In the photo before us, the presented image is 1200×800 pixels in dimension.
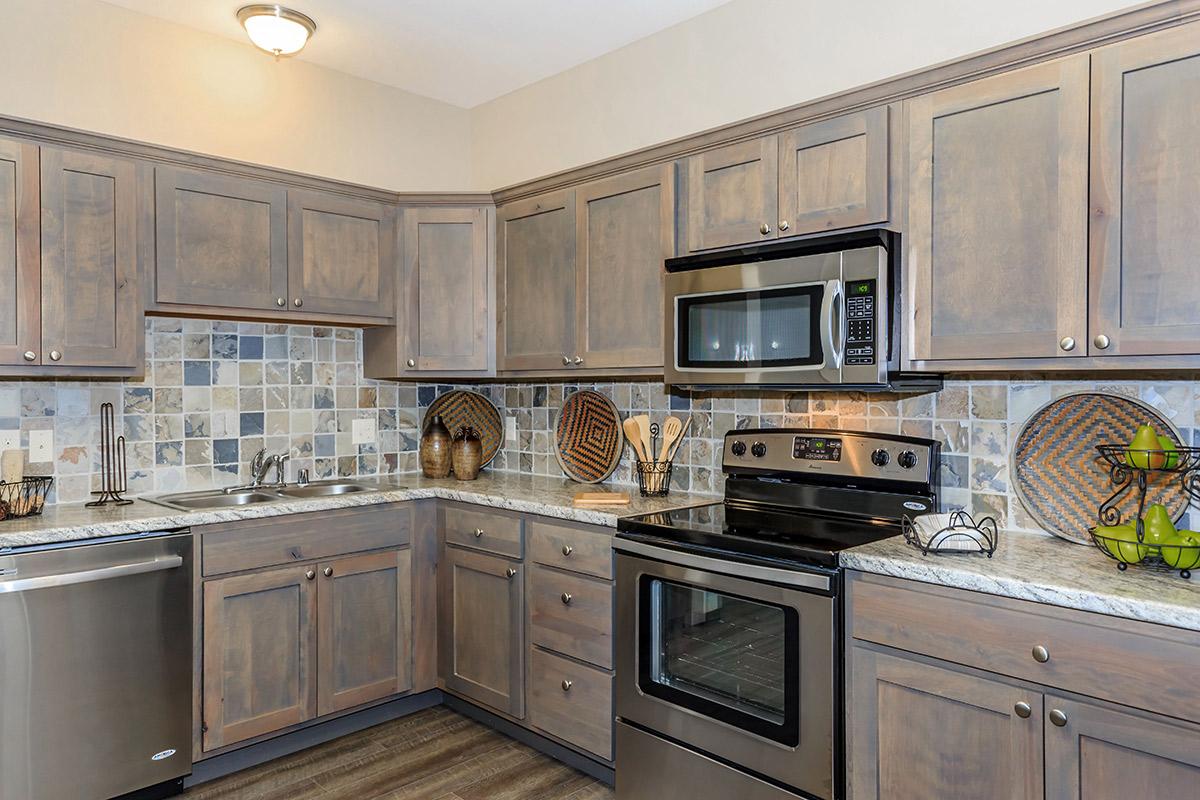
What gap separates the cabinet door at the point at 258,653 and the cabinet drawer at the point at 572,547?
0.84 m

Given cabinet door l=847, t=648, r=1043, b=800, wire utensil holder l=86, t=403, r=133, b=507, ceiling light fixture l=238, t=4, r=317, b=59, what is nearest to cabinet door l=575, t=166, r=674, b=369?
ceiling light fixture l=238, t=4, r=317, b=59

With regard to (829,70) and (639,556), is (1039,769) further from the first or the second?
(829,70)

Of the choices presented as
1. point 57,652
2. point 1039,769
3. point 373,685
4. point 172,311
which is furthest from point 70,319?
point 1039,769

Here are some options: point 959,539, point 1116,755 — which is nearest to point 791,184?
point 959,539

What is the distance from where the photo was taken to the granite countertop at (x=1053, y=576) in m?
1.52

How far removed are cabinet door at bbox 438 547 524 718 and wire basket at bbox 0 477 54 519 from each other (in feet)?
4.52

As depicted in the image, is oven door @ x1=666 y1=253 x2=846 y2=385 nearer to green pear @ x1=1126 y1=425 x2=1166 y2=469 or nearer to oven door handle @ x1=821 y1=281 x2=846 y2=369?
oven door handle @ x1=821 y1=281 x2=846 y2=369

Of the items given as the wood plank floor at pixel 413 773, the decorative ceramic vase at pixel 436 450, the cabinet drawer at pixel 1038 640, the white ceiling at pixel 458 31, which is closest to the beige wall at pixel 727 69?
the white ceiling at pixel 458 31

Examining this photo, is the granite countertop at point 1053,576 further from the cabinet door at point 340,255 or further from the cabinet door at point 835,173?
the cabinet door at point 340,255

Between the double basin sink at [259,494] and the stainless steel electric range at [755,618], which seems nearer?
the stainless steel electric range at [755,618]

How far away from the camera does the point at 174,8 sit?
2.85 meters

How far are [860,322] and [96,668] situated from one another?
8.03 feet

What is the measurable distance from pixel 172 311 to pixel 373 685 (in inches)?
62.1

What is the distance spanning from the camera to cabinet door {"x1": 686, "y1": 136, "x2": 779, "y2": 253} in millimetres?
2443
